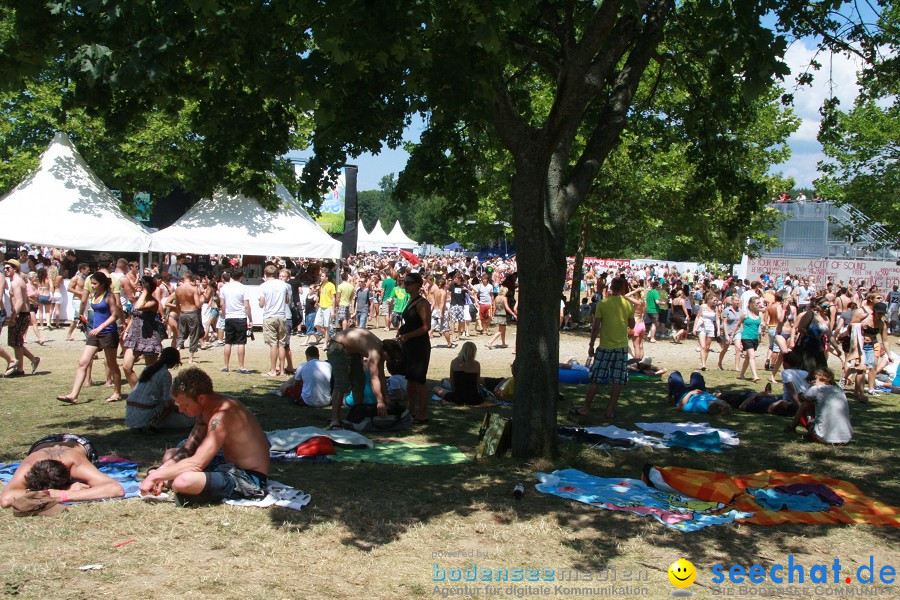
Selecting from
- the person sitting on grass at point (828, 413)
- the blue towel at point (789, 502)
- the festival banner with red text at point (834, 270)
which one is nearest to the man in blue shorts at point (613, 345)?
the person sitting on grass at point (828, 413)

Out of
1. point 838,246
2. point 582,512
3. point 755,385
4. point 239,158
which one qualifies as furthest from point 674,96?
point 838,246

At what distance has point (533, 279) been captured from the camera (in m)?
7.13

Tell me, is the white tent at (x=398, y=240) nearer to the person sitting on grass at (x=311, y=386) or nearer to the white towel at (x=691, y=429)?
the person sitting on grass at (x=311, y=386)

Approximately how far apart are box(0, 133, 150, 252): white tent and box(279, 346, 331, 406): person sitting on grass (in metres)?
9.72

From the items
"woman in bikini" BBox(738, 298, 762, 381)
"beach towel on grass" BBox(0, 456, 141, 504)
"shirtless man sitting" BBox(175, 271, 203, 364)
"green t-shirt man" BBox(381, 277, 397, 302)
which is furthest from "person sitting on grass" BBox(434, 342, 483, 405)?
"green t-shirt man" BBox(381, 277, 397, 302)

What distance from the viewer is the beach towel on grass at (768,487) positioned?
5.91 metres

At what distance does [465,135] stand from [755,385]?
6.98 meters

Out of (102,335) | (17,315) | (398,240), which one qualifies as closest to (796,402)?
(102,335)

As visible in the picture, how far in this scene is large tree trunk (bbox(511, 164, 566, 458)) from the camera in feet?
23.2

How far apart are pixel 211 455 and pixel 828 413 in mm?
6622

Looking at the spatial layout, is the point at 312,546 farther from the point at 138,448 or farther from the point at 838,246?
the point at 838,246

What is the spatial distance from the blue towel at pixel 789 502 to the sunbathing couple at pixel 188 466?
3934 millimetres

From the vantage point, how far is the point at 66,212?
18328 millimetres

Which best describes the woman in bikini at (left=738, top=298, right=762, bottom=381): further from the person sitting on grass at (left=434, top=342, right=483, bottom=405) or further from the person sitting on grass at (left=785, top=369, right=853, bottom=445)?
the person sitting on grass at (left=434, top=342, right=483, bottom=405)
